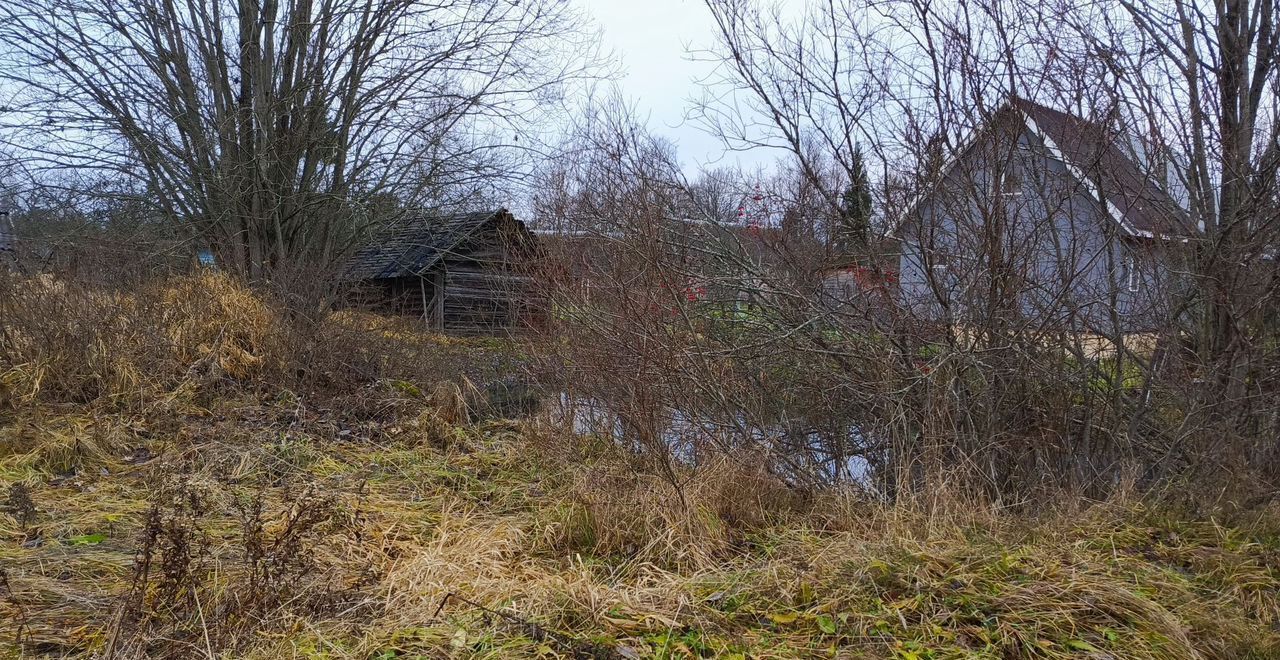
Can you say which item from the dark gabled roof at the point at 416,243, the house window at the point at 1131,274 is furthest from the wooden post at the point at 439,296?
the house window at the point at 1131,274

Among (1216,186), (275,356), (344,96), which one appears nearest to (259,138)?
(344,96)

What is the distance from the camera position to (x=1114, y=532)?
439 centimetres

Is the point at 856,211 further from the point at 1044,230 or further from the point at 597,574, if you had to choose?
the point at 597,574

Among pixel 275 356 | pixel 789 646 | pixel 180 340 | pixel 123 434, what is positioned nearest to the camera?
pixel 789 646

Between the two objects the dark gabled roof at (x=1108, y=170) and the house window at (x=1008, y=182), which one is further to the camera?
the dark gabled roof at (x=1108, y=170)

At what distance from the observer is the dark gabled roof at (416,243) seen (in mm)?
14578

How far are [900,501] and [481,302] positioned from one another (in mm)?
15409

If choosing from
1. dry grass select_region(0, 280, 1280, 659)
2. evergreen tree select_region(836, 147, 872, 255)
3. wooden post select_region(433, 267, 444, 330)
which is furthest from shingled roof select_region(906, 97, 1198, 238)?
wooden post select_region(433, 267, 444, 330)

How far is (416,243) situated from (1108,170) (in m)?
15.6

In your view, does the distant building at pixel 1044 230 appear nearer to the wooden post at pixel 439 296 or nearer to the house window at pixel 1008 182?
the house window at pixel 1008 182

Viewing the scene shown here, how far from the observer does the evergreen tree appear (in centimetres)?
593

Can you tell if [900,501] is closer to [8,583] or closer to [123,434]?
[8,583]

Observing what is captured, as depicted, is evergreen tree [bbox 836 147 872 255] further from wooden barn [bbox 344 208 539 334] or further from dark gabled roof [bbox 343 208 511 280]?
wooden barn [bbox 344 208 539 334]

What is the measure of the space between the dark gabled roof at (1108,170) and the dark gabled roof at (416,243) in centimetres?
883
